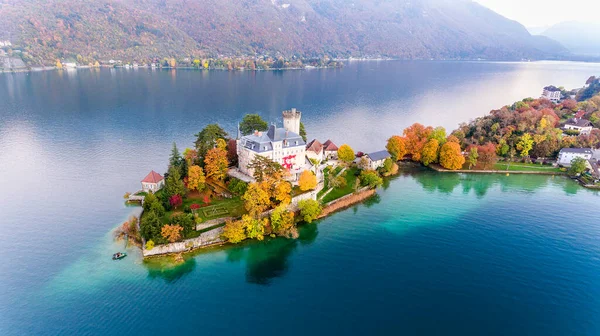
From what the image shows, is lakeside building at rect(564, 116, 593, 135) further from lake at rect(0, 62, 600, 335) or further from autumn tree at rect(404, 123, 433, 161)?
autumn tree at rect(404, 123, 433, 161)

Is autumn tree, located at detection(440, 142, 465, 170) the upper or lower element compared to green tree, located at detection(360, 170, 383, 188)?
upper

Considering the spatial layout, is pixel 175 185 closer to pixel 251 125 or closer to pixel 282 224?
pixel 282 224

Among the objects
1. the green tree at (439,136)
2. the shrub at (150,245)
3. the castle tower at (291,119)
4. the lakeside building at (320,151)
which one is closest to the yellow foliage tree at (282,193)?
the castle tower at (291,119)

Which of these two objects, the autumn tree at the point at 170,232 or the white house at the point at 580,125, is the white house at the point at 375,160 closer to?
the autumn tree at the point at 170,232

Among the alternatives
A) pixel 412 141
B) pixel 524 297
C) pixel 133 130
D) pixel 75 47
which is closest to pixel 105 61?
pixel 75 47

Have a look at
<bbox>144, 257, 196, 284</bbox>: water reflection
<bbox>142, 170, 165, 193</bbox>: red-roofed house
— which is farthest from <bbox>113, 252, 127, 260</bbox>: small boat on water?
<bbox>142, 170, 165, 193</bbox>: red-roofed house

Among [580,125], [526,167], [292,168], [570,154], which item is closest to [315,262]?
[292,168]

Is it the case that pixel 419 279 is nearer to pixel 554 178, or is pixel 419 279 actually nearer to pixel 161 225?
pixel 161 225
